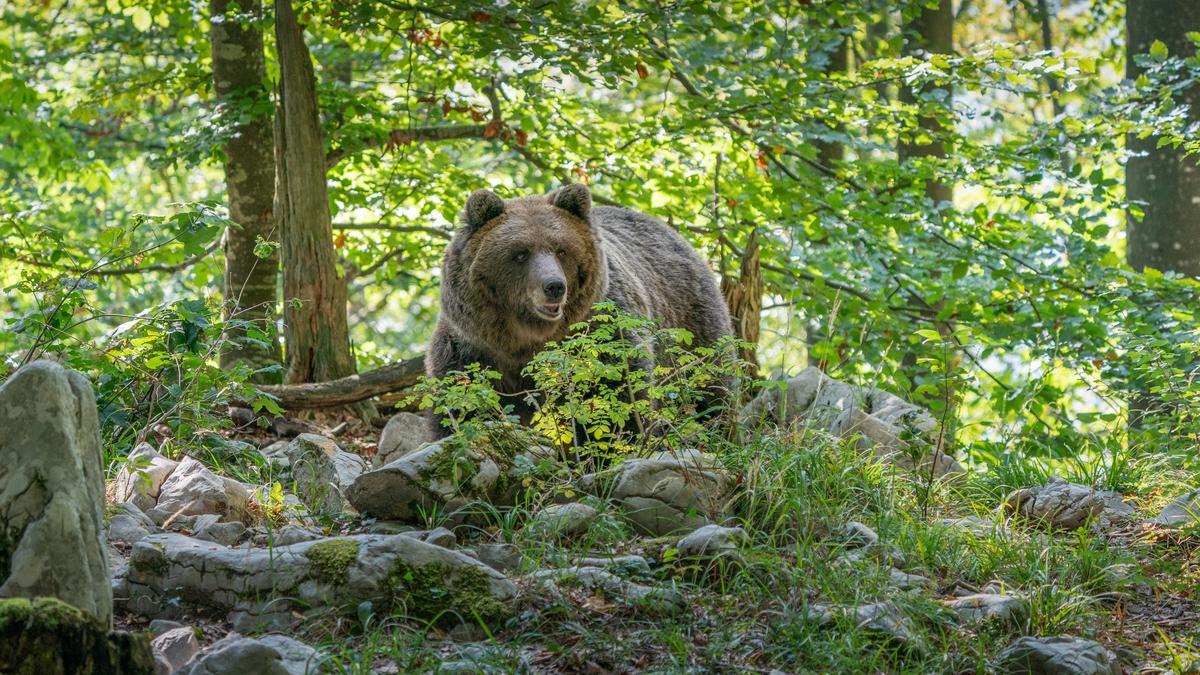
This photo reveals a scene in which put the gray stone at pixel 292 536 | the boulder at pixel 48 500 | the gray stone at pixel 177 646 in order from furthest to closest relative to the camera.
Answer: the gray stone at pixel 292 536 → the gray stone at pixel 177 646 → the boulder at pixel 48 500

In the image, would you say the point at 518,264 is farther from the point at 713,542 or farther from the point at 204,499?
the point at 713,542

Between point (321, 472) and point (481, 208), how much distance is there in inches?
79.1

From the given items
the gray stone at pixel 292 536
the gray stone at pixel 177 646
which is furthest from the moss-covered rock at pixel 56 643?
the gray stone at pixel 292 536

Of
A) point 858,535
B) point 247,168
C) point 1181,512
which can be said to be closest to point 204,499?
point 858,535

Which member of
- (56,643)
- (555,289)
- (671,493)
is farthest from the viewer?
(555,289)

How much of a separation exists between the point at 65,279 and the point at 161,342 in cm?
57

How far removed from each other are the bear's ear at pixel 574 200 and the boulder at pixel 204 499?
107 inches

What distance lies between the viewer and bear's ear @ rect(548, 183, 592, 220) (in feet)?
22.4

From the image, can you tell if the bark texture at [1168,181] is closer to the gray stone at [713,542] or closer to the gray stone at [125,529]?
the gray stone at [713,542]

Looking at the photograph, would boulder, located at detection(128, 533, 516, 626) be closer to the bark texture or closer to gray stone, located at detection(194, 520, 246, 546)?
gray stone, located at detection(194, 520, 246, 546)

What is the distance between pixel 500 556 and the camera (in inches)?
172

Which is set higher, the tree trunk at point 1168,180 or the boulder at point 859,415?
the tree trunk at point 1168,180

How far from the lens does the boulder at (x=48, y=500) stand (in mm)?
3133

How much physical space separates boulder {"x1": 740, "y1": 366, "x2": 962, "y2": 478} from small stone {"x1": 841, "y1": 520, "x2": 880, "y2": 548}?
79 cm
